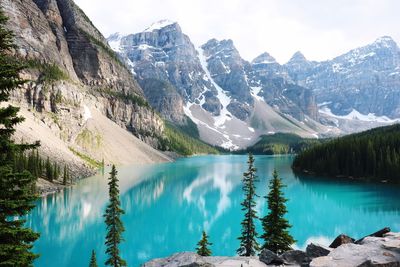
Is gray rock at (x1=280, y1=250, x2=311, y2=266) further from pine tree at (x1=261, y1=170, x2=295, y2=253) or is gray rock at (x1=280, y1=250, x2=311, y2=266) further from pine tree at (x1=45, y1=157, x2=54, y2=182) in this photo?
pine tree at (x1=45, y1=157, x2=54, y2=182)

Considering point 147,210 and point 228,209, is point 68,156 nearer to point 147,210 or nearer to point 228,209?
point 147,210

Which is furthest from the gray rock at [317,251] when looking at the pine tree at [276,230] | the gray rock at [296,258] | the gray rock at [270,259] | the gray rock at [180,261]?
the pine tree at [276,230]

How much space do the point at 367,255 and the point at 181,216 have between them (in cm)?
4859

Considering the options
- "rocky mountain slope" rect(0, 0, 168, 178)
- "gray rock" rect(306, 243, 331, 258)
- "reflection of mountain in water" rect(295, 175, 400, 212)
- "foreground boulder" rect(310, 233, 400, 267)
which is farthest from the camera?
"rocky mountain slope" rect(0, 0, 168, 178)

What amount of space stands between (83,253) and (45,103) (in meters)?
122

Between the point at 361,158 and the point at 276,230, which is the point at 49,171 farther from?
the point at 361,158

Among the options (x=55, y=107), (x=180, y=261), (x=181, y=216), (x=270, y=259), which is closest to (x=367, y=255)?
(x=270, y=259)

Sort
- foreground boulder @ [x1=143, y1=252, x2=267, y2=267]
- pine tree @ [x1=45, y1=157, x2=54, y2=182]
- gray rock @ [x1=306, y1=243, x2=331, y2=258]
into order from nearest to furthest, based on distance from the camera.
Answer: foreground boulder @ [x1=143, y1=252, x2=267, y2=267], gray rock @ [x1=306, y1=243, x2=331, y2=258], pine tree @ [x1=45, y1=157, x2=54, y2=182]

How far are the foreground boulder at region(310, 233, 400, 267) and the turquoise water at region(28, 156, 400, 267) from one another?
84.5 ft

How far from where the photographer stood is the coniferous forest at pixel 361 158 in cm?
9981

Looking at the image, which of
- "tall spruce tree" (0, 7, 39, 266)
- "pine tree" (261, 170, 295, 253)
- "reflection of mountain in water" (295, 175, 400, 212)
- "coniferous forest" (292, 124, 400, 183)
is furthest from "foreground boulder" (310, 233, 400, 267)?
"coniferous forest" (292, 124, 400, 183)

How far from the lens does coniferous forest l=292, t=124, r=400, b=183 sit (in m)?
99.8

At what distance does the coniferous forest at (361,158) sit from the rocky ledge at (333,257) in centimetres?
8886

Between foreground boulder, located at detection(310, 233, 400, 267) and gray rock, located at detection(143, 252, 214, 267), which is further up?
foreground boulder, located at detection(310, 233, 400, 267)
